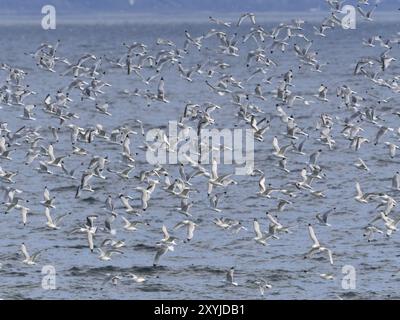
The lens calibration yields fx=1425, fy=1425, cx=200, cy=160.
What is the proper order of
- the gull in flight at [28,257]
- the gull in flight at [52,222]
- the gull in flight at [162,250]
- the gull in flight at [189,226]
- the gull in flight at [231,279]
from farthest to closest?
the gull in flight at [52,222] < the gull in flight at [189,226] < the gull in flight at [162,250] < the gull in flight at [28,257] < the gull in flight at [231,279]

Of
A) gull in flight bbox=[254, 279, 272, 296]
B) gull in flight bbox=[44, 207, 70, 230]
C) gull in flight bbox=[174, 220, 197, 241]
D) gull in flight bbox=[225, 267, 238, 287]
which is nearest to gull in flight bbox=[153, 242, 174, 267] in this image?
gull in flight bbox=[174, 220, 197, 241]

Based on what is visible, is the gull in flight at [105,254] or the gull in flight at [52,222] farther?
the gull in flight at [52,222]

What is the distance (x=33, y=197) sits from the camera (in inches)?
2002

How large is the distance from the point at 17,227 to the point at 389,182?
16.6m

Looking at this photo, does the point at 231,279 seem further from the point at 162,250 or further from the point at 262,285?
the point at 162,250

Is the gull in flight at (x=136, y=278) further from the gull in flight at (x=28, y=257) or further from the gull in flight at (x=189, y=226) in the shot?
the gull in flight at (x=189, y=226)

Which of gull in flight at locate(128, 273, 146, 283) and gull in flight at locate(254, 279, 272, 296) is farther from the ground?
gull in flight at locate(254, 279, 272, 296)

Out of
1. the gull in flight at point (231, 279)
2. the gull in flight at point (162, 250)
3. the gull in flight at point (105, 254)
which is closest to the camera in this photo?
the gull in flight at point (231, 279)

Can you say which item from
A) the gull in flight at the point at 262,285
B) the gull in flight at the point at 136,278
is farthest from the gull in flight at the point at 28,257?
the gull in flight at the point at 262,285

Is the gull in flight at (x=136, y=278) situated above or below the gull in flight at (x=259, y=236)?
below

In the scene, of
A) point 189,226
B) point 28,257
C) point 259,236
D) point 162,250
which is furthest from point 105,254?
point 259,236

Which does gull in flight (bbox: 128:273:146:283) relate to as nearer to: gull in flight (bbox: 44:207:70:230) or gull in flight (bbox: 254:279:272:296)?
gull in flight (bbox: 254:279:272:296)
